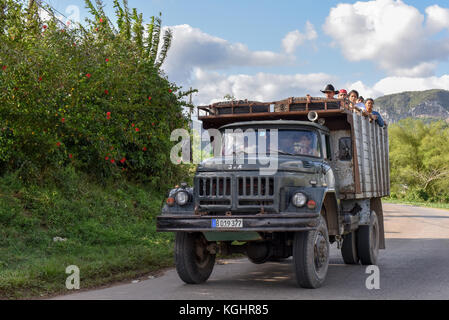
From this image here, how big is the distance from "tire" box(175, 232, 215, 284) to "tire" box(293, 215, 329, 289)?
1595 millimetres

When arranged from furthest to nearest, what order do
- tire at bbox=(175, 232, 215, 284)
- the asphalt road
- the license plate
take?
tire at bbox=(175, 232, 215, 284)
the license plate
the asphalt road

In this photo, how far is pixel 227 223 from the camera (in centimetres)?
793

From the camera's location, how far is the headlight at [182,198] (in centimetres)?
848

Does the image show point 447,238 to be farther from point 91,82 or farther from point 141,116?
point 91,82

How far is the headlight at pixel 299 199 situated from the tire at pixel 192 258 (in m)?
1.74

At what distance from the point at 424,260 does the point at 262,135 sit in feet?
15.4

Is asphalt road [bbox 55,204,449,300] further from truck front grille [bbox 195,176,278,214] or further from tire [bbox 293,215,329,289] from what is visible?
truck front grille [bbox 195,176,278,214]

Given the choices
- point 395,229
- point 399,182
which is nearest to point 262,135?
point 395,229

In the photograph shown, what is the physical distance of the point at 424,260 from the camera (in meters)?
11.7

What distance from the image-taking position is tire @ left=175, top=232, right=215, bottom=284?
8602mm

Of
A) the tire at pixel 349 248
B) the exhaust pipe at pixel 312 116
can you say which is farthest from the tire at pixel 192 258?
the tire at pixel 349 248

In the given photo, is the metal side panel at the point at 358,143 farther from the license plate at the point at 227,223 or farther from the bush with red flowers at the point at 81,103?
the bush with red flowers at the point at 81,103

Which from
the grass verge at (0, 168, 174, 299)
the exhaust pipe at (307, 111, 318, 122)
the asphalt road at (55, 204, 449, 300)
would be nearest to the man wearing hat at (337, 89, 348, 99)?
the exhaust pipe at (307, 111, 318, 122)

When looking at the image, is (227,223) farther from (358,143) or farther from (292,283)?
(358,143)
